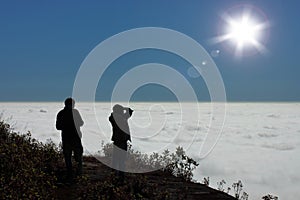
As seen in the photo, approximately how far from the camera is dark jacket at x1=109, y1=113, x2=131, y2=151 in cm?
1311

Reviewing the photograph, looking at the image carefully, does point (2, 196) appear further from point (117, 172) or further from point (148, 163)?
point (148, 163)

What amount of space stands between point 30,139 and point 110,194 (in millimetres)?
6063

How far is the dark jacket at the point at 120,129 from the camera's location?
13109mm

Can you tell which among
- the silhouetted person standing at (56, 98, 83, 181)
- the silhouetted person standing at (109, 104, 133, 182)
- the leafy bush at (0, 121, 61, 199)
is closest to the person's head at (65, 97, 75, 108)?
the silhouetted person standing at (56, 98, 83, 181)

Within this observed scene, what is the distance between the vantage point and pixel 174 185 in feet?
47.8

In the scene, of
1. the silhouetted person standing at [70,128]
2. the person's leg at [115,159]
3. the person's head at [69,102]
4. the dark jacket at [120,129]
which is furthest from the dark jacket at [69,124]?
the person's leg at [115,159]

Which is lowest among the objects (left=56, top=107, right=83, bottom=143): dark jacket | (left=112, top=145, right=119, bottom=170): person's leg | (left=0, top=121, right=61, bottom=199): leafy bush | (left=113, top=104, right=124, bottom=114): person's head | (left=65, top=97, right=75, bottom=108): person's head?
(left=0, top=121, right=61, bottom=199): leafy bush

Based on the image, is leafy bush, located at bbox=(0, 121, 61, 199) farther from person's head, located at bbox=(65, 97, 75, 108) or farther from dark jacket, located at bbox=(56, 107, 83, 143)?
person's head, located at bbox=(65, 97, 75, 108)

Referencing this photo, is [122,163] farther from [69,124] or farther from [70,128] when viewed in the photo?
[69,124]

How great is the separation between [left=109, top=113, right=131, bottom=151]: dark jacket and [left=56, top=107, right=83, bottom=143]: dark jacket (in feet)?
3.43

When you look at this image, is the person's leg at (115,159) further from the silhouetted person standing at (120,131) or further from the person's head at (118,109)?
the person's head at (118,109)

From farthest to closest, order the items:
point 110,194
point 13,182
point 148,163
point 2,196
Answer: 1. point 148,163
2. point 110,194
3. point 13,182
4. point 2,196

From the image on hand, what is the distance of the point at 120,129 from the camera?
1322 centimetres

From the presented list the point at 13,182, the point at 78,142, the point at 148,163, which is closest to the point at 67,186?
the point at 78,142
